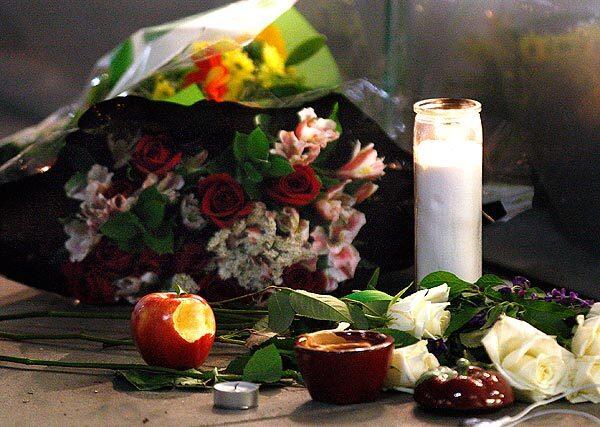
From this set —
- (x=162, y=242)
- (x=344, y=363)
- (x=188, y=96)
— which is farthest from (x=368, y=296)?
(x=188, y=96)

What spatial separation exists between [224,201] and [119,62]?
0.26 metres

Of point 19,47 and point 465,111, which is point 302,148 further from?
point 19,47

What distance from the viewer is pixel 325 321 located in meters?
1.15

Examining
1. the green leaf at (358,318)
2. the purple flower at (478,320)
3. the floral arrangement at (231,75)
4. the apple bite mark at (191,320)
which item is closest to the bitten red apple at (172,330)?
the apple bite mark at (191,320)

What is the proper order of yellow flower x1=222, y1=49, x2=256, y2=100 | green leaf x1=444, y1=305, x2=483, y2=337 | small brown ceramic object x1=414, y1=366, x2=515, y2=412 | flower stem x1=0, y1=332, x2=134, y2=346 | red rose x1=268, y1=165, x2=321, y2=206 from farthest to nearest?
yellow flower x1=222, y1=49, x2=256, y2=100 → red rose x1=268, y1=165, x2=321, y2=206 → flower stem x1=0, y1=332, x2=134, y2=346 → green leaf x1=444, y1=305, x2=483, y2=337 → small brown ceramic object x1=414, y1=366, x2=515, y2=412

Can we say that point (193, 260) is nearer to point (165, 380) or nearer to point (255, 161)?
point (255, 161)

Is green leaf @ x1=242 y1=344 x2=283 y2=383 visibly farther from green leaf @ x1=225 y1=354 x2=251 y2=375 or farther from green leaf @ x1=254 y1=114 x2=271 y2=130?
green leaf @ x1=254 y1=114 x2=271 y2=130

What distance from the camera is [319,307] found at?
43.7 inches

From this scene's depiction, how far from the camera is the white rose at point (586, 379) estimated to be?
1.02 m

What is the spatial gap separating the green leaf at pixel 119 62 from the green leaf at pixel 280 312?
0.43 meters

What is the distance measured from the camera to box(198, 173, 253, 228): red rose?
131 cm

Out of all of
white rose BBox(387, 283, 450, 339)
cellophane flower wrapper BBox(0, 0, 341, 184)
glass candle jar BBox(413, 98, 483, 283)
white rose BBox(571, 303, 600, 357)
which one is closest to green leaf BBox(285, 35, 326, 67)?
cellophane flower wrapper BBox(0, 0, 341, 184)

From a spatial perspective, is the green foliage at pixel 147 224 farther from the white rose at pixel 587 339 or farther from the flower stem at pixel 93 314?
the white rose at pixel 587 339

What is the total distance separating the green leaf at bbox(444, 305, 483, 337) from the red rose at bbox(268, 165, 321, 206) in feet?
0.89
